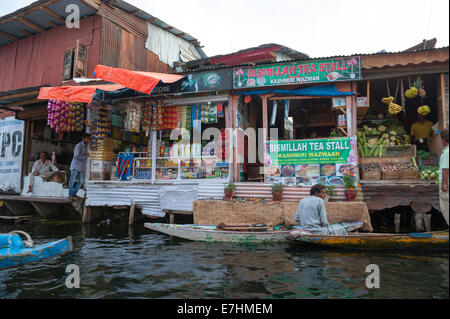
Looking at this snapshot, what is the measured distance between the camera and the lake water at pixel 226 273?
410cm

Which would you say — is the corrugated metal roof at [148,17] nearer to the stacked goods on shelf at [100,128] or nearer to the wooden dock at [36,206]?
the stacked goods on shelf at [100,128]

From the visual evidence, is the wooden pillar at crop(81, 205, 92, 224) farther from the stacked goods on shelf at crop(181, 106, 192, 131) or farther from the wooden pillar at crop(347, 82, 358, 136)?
the wooden pillar at crop(347, 82, 358, 136)

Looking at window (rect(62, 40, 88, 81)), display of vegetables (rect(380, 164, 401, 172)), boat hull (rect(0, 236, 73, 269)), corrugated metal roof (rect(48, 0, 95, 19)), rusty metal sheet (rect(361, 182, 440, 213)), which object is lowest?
boat hull (rect(0, 236, 73, 269))

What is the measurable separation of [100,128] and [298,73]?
687 centimetres

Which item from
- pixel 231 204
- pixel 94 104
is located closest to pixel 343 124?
pixel 231 204

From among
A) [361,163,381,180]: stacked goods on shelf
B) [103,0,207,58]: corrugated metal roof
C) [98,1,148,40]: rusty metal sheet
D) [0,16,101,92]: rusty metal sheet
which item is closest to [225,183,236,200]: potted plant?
[361,163,381,180]: stacked goods on shelf

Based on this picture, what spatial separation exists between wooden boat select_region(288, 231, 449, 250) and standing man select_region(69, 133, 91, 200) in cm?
764

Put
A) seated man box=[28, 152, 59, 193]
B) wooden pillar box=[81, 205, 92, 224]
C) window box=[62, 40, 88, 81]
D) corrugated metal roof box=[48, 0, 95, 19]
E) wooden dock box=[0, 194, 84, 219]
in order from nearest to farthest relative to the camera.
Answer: wooden pillar box=[81, 205, 92, 224] → wooden dock box=[0, 194, 84, 219] → seated man box=[28, 152, 59, 193] → corrugated metal roof box=[48, 0, 95, 19] → window box=[62, 40, 88, 81]

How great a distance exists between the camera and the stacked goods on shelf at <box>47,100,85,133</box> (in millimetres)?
10117

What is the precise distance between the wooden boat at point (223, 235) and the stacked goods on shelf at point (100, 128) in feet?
15.5

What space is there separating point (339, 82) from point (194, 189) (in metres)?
5.24

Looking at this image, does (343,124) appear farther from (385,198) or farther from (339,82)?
(385,198)

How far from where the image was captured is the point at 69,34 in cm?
1375
